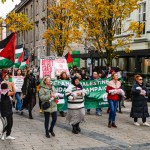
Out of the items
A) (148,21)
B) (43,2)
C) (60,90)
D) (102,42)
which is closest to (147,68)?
(102,42)

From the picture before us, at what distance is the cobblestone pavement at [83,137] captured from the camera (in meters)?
8.10

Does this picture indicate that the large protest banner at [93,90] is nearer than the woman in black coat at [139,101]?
No

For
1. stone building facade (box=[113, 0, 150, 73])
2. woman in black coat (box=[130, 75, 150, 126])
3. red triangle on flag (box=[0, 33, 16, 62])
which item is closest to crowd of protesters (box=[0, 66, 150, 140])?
woman in black coat (box=[130, 75, 150, 126])

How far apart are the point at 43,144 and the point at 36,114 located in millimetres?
5064

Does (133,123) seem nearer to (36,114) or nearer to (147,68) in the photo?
(36,114)

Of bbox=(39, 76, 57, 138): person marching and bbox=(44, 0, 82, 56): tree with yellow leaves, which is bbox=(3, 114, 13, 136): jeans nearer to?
bbox=(39, 76, 57, 138): person marching

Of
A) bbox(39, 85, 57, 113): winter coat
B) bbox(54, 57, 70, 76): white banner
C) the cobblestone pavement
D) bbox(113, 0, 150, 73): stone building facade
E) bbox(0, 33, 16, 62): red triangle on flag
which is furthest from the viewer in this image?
bbox(113, 0, 150, 73): stone building facade

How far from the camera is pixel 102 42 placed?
65.7 feet

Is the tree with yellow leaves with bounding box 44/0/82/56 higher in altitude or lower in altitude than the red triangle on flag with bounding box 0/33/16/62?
higher

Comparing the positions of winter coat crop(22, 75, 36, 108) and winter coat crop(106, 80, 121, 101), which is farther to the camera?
winter coat crop(22, 75, 36, 108)

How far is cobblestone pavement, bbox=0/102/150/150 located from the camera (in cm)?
810

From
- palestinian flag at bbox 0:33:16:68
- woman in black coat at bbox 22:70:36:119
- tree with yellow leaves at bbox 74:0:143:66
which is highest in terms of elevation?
tree with yellow leaves at bbox 74:0:143:66

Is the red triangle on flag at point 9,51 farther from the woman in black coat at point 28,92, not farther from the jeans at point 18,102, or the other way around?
the jeans at point 18,102

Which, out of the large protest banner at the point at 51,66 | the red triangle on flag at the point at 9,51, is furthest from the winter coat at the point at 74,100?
the large protest banner at the point at 51,66
